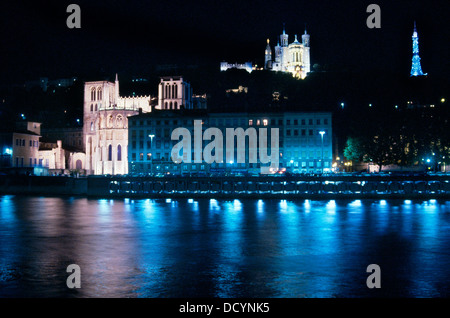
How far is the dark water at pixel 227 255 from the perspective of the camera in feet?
39.5

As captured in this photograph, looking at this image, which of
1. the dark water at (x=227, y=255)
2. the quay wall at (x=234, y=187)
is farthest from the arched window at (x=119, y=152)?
the dark water at (x=227, y=255)

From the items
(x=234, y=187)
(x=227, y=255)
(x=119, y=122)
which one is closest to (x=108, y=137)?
(x=119, y=122)

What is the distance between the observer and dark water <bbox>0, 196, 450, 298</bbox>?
12.1 m

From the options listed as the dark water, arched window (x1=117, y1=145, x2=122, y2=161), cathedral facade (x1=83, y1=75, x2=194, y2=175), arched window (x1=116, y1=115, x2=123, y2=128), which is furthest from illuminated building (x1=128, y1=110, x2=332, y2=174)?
the dark water

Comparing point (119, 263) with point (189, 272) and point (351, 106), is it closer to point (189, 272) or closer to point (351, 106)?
point (189, 272)

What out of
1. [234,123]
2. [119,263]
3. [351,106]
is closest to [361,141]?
[234,123]

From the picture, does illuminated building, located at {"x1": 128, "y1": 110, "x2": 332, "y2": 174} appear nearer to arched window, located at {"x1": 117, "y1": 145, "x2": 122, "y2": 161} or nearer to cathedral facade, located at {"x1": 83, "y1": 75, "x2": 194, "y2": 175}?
cathedral facade, located at {"x1": 83, "y1": 75, "x2": 194, "y2": 175}

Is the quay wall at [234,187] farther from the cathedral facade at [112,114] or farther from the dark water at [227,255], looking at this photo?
the cathedral facade at [112,114]

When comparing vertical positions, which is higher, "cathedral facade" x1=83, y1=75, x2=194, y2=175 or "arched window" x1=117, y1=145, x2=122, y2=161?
"cathedral facade" x1=83, y1=75, x2=194, y2=175

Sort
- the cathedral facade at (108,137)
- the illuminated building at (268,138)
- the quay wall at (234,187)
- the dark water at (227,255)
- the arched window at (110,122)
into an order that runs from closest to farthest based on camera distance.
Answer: the dark water at (227,255), the quay wall at (234,187), the illuminated building at (268,138), the cathedral facade at (108,137), the arched window at (110,122)

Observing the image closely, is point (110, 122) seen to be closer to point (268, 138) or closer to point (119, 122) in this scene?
point (119, 122)

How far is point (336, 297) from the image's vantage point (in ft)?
36.6

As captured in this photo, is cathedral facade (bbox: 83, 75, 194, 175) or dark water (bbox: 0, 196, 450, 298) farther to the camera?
cathedral facade (bbox: 83, 75, 194, 175)

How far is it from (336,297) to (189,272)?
436 centimetres
